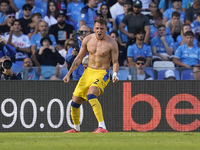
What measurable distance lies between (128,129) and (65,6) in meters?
5.93

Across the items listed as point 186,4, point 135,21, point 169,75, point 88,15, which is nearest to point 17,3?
point 88,15

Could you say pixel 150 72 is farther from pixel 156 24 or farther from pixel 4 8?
pixel 4 8

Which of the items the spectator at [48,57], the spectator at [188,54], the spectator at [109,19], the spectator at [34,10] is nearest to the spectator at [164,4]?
the spectator at [109,19]

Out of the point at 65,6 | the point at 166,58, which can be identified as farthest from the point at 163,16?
the point at 65,6

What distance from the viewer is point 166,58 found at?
533 inches

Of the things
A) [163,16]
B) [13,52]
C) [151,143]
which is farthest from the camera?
[163,16]

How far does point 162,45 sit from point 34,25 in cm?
→ 413

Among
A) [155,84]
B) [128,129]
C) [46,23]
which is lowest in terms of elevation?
[128,129]

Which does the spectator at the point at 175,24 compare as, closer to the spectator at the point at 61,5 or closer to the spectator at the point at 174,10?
the spectator at the point at 174,10

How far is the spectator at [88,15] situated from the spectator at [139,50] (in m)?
1.67

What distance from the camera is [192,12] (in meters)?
14.9

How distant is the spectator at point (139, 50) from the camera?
13.1 m

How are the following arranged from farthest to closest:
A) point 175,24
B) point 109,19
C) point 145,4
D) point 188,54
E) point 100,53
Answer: point 145,4, point 175,24, point 109,19, point 188,54, point 100,53

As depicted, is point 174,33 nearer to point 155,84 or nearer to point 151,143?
point 155,84
